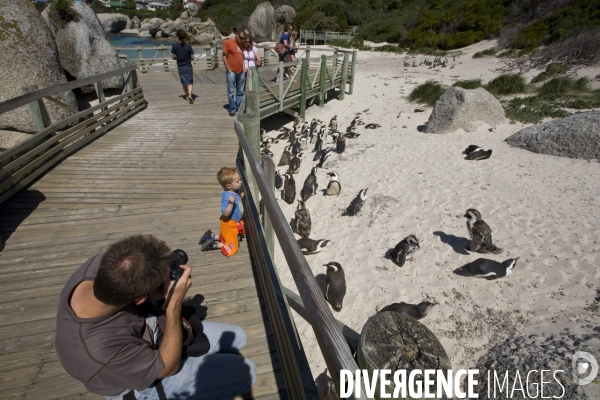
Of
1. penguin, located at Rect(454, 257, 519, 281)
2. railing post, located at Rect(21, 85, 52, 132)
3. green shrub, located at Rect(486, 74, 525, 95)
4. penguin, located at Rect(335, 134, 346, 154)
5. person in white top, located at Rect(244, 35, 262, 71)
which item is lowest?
penguin, located at Rect(454, 257, 519, 281)

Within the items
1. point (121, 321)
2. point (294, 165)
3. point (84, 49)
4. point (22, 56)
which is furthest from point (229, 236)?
point (84, 49)

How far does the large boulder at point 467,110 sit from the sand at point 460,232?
46cm

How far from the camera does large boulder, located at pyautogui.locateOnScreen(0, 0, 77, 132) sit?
9.42 m

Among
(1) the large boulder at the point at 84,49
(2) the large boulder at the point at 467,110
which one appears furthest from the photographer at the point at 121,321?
(1) the large boulder at the point at 84,49

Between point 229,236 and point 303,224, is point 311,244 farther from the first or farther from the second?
point 229,236

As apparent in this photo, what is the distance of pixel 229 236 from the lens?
389cm

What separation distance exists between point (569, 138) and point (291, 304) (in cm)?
1070

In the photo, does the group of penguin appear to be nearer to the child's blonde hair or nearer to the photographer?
the child's blonde hair

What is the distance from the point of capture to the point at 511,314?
17.1 feet

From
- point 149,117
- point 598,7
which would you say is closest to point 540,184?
point 149,117

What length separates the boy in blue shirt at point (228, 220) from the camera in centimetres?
384

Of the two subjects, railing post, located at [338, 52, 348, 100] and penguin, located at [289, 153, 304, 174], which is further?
railing post, located at [338, 52, 348, 100]

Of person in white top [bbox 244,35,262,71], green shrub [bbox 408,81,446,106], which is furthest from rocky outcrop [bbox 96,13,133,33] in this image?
person in white top [bbox 244,35,262,71]

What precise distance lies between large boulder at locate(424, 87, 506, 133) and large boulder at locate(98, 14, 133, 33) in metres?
68.8
